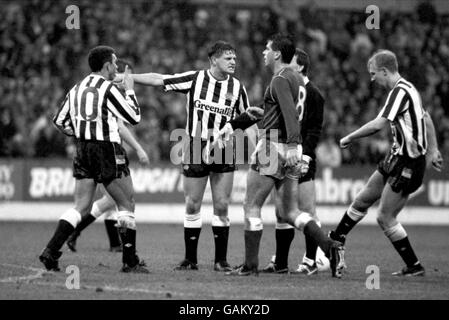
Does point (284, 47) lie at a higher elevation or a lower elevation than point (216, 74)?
higher

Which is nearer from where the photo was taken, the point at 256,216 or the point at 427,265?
the point at 256,216

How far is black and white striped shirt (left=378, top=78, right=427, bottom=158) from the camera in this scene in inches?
355

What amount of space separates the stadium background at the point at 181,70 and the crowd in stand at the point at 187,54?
29 mm

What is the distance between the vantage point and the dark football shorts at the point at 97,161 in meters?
8.74

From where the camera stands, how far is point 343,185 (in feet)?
61.7

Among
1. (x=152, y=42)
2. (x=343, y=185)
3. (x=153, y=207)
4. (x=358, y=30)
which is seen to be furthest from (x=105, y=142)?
(x=358, y=30)

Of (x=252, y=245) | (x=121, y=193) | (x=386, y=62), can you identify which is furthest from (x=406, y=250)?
(x=121, y=193)

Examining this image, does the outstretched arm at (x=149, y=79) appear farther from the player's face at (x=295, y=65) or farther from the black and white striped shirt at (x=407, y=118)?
the black and white striped shirt at (x=407, y=118)

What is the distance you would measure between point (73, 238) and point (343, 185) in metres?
8.56

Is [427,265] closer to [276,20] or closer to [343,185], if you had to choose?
[343,185]

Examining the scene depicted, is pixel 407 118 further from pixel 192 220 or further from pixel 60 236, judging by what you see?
pixel 60 236

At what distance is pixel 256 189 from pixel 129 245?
4.59 feet

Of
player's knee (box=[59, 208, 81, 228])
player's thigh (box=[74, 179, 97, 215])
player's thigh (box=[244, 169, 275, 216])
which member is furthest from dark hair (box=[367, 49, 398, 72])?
player's knee (box=[59, 208, 81, 228])

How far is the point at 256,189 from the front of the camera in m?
8.73
